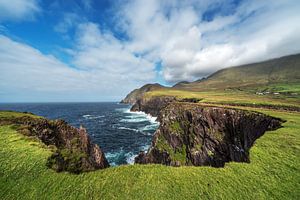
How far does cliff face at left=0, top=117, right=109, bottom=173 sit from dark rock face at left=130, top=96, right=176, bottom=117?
11167 centimetres

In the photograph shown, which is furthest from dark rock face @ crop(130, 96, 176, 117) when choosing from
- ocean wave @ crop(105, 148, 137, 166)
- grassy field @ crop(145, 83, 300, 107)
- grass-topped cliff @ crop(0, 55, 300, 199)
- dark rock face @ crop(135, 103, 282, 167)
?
grass-topped cliff @ crop(0, 55, 300, 199)

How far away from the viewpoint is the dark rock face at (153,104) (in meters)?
140

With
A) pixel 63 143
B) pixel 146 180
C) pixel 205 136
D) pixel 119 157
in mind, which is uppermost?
pixel 146 180

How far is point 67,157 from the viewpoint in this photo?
11.9 m

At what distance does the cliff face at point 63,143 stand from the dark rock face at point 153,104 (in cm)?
11167

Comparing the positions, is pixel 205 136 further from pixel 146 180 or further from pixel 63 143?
pixel 146 180

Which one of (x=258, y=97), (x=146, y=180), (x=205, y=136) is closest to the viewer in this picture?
(x=146, y=180)

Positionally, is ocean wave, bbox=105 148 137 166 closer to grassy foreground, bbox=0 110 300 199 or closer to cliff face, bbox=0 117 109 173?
cliff face, bbox=0 117 109 173

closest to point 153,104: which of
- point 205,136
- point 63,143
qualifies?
point 205,136

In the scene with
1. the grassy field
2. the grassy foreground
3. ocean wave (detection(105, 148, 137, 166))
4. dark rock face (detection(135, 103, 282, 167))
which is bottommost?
ocean wave (detection(105, 148, 137, 166))

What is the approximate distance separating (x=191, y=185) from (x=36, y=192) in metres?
8.94

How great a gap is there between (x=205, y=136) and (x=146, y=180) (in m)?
37.4

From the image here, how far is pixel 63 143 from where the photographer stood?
70.2ft

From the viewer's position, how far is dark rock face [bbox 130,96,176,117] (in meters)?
140
